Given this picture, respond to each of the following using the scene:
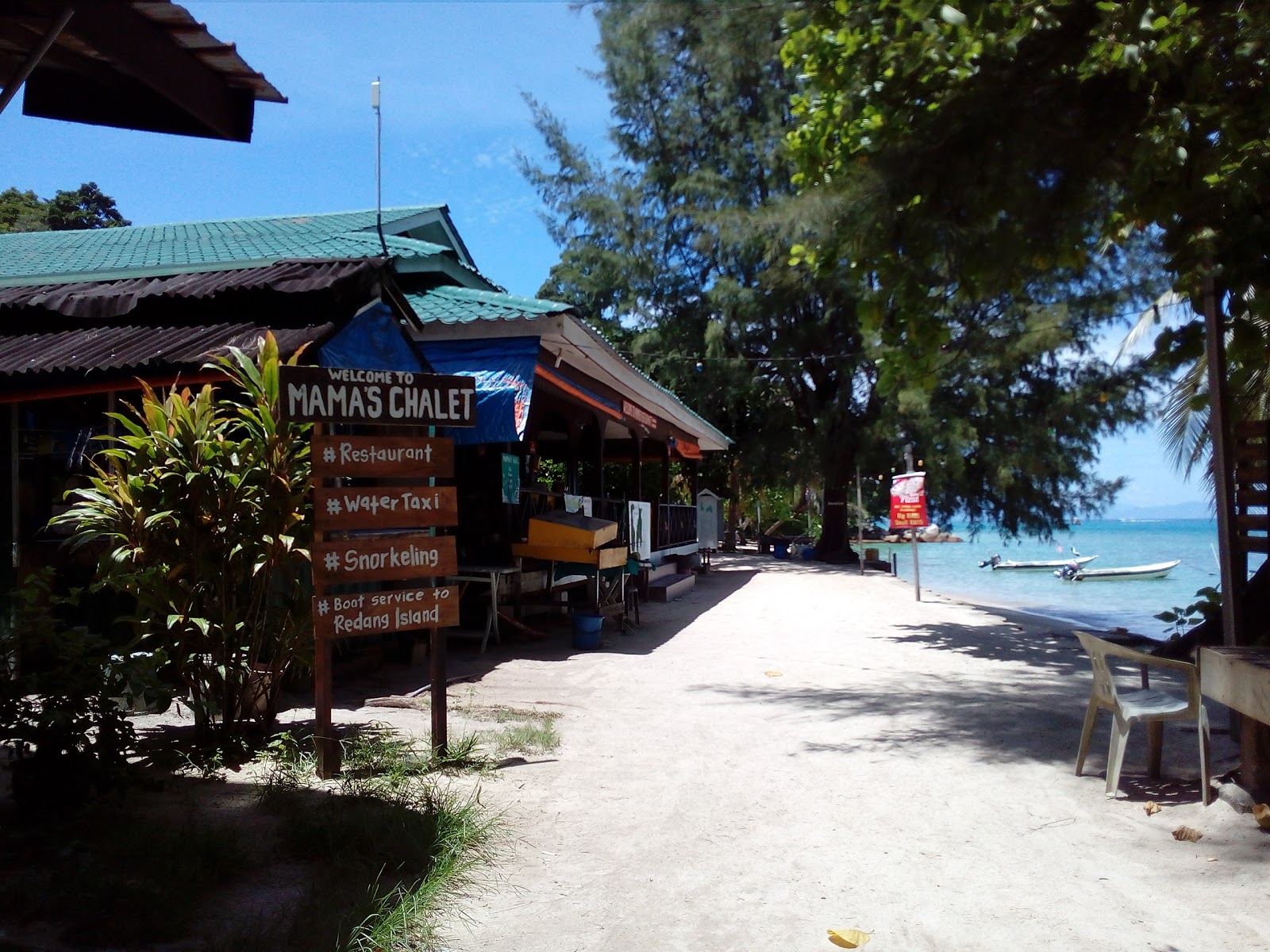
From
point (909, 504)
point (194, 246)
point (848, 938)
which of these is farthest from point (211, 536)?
point (909, 504)

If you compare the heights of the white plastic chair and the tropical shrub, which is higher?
the tropical shrub

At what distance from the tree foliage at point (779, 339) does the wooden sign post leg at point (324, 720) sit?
1826 centimetres

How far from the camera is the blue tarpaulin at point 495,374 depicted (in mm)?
9000

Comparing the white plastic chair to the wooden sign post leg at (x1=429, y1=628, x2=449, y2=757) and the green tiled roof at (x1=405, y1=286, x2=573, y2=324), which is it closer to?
the wooden sign post leg at (x1=429, y1=628, x2=449, y2=757)

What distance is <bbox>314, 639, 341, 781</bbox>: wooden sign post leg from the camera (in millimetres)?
4867

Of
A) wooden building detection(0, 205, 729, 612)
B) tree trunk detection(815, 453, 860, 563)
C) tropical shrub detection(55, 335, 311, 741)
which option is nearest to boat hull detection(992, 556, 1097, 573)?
tree trunk detection(815, 453, 860, 563)

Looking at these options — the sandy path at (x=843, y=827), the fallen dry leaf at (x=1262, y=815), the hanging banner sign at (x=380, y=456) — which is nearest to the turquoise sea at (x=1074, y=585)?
the sandy path at (x=843, y=827)

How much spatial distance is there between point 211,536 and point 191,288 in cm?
333

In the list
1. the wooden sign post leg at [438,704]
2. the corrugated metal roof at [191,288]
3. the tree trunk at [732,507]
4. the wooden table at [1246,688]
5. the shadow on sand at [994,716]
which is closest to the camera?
the wooden table at [1246,688]

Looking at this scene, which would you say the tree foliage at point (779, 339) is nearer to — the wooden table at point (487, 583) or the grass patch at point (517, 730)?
the wooden table at point (487, 583)

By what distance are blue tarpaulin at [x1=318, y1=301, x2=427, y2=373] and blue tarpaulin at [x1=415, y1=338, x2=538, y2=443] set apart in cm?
91

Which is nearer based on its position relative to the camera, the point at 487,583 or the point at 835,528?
the point at 487,583

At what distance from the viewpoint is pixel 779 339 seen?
2680 cm

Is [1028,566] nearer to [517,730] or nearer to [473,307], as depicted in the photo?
[473,307]
